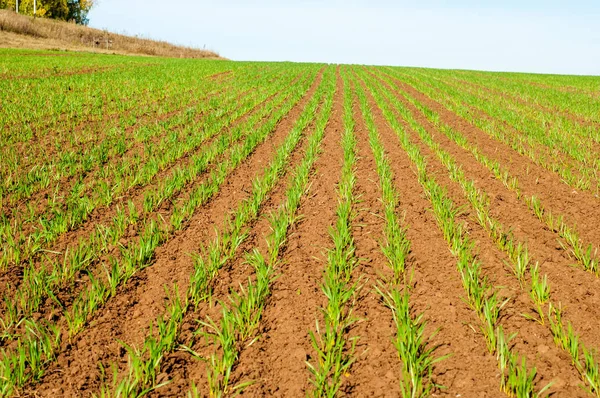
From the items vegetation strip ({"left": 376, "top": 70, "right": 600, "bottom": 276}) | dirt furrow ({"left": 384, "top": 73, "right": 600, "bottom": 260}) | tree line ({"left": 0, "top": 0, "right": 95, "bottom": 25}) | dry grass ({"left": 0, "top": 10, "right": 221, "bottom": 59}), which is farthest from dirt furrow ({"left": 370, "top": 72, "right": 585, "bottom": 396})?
tree line ({"left": 0, "top": 0, "right": 95, "bottom": 25})

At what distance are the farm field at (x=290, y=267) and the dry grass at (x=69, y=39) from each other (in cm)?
3750

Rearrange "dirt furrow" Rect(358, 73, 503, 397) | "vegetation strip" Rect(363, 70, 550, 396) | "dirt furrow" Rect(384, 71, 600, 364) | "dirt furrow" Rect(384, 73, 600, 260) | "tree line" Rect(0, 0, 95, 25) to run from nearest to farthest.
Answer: "vegetation strip" Rect(363, 70, 550, 396), "dirt furrow" Rect(358, 73, 503, 397), "dirt furrow" Rect(384, 71, 600, 364), "dirt furrow" Rect(384, 73, 600, 260), "tree line" Rect(0, 0, 95, 25)

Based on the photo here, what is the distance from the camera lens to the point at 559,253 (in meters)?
3.97

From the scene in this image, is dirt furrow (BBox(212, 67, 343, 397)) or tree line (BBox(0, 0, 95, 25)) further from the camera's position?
tree line (BBox(0, 0, 95, 25))

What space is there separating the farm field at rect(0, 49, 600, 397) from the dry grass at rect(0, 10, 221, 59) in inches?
1476

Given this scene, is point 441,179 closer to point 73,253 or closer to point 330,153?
point 330,153

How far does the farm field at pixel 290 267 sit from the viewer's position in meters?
2.39

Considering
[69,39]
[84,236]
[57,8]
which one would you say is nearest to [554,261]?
[84,236]

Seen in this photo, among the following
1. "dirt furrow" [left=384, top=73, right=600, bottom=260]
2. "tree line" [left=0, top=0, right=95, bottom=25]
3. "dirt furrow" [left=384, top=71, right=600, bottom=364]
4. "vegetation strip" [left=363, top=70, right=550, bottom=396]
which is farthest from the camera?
"tree line" [left=0, top=0, right=95, bottom=25]

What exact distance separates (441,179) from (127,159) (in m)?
5.12

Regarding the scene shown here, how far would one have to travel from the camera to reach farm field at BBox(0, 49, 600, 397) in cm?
239

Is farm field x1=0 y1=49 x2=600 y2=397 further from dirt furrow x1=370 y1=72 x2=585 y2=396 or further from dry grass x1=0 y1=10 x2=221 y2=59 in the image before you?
dry grass x1=0 y1=10 x2=221 y2=59

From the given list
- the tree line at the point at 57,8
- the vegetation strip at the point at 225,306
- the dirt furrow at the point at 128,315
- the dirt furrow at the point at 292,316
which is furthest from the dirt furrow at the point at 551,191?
the tree line at the point at 57,8

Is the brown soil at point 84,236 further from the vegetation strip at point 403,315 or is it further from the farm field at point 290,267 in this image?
the vegetation strip at point 403,315
